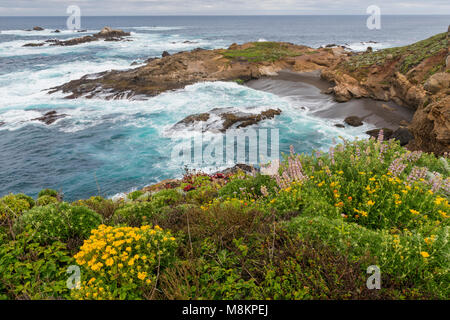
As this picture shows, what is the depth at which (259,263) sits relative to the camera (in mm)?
3984

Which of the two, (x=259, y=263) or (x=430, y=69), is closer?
(x=259, y=263)

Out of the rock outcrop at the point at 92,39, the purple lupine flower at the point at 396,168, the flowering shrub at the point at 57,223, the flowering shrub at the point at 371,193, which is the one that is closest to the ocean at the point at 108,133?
the flowering shrub at the point at 57,223

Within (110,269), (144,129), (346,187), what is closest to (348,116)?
(144,129)

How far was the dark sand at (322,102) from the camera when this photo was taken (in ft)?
74.6

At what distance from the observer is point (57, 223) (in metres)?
5.08

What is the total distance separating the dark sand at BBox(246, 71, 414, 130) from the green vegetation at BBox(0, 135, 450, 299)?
61.3 feet

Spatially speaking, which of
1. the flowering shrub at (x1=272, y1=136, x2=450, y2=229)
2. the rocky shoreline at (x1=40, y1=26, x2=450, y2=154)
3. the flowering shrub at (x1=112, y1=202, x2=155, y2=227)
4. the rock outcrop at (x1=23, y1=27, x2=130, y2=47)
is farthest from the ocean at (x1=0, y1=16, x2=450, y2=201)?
the rock outcrop at (x1=23, y1=27, x2=130, y2=47)

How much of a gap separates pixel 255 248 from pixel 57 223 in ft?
11.6

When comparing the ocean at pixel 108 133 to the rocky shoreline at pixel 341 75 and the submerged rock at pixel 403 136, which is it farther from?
the rocky shoreline at pixel 341 75

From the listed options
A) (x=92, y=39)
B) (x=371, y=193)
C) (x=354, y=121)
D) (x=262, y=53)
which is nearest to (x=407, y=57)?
(x=354, y=121)

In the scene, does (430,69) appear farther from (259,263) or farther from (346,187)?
(259,263)

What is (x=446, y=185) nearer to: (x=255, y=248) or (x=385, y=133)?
(x=255, y=248)
